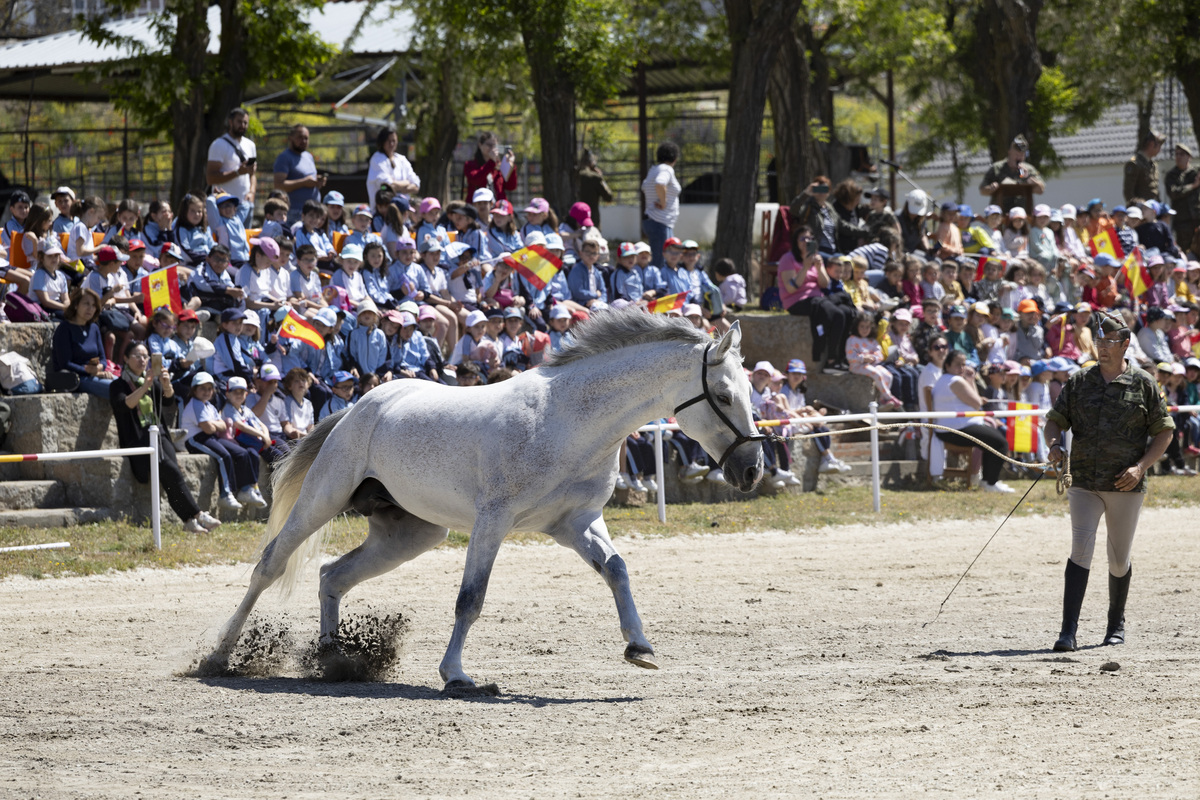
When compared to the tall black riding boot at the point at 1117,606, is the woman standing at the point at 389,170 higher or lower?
higher

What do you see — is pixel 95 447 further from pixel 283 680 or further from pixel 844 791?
pixel 844 791

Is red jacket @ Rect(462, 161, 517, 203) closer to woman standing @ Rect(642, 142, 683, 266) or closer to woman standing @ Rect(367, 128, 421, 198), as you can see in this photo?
woman standing @ Rect(367, 128, 421, 198)

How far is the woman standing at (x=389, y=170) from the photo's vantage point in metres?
16.8

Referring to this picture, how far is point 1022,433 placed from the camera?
15312 millimetres

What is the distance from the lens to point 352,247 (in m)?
14.7

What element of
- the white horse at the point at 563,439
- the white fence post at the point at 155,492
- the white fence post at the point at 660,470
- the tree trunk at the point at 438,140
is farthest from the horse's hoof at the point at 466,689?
the tree trunk at the point at 438,140

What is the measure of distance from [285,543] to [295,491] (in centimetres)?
55

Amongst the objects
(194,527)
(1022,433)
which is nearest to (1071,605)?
(194,527)

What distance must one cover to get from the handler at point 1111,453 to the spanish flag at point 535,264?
27.9 ft

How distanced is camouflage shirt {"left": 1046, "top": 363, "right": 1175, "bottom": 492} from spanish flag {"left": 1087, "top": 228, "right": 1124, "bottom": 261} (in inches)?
572

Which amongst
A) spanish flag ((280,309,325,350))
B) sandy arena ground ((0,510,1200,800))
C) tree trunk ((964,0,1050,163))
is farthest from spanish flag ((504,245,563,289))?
tree trunk ((964,0,1050,163))

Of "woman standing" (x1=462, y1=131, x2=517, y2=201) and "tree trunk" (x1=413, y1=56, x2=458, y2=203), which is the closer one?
"woman standing" (x1=462, y1=131, x2=517, y2=201)

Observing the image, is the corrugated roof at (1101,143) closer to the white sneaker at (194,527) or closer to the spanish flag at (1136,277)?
the spanish flag at (1136,277)

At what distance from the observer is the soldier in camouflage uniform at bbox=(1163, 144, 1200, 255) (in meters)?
23.8
